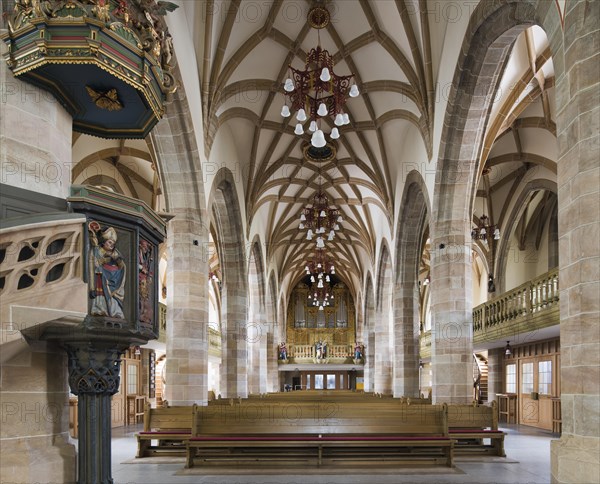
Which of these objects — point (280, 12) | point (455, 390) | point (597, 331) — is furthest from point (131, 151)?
point (597, 331)

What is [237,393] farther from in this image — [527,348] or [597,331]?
[597,331]

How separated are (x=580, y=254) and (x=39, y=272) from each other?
494 cm

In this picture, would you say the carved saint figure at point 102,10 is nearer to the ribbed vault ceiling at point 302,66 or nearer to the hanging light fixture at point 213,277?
the ribbed vault ceiling at point 302,66

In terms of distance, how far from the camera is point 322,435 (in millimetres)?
10422

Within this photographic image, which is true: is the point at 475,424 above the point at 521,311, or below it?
below

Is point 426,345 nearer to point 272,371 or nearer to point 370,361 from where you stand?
point 370,361

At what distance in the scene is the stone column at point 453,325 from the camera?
13.7 metres

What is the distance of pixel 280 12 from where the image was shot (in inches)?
559

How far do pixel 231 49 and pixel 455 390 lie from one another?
29.6 feet

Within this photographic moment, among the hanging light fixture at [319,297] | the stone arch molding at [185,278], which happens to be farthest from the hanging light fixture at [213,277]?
the stone arch molding at [185,278]

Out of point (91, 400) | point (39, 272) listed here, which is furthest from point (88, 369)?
point (39, 272)

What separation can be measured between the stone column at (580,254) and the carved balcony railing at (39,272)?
4630 mm

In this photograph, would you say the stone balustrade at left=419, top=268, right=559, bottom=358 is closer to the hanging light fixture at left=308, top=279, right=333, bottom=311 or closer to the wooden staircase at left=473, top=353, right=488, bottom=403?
the wooden staircase at left=473, top=353, right=488, bottom=403

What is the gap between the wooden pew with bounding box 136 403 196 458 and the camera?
1127 cm
